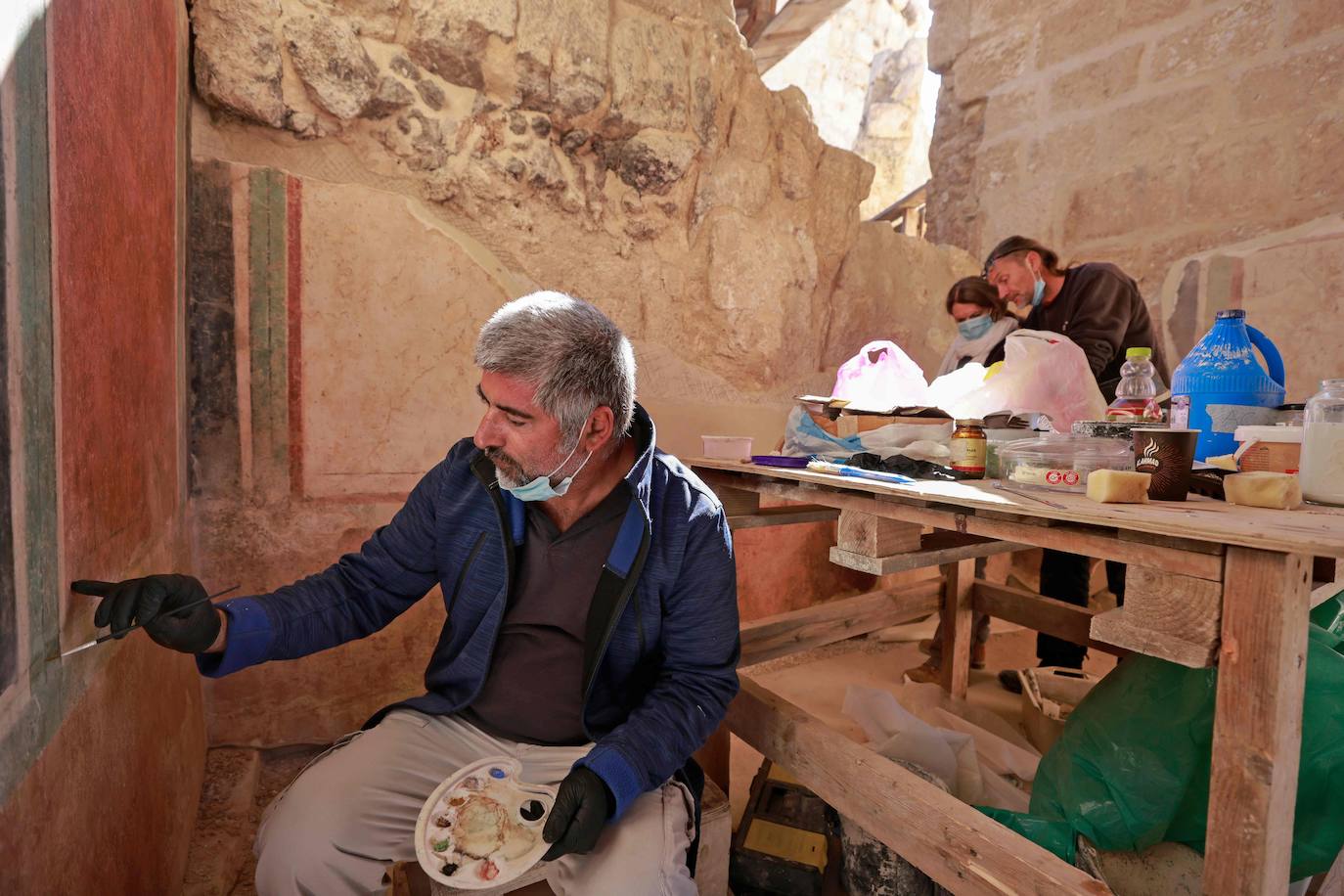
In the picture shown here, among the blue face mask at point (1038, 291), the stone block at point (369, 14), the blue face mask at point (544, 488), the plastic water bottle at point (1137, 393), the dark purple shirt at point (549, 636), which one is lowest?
the dark purple shirt at point (549, 636)

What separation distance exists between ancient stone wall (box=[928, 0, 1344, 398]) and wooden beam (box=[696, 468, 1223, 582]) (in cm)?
305

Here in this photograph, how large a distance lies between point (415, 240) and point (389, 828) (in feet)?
6.13

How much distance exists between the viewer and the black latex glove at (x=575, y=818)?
128 centimetres

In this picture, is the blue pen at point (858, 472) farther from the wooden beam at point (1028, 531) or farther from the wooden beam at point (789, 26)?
the wooden beam at point (789, 26)

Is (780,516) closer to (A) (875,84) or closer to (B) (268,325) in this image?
(B) (268,325)

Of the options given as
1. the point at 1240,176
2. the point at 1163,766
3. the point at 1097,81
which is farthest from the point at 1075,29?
the point at 1163,766

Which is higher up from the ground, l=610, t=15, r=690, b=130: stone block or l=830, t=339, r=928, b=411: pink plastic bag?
l=610, t=15, r=690, b=130: stone block

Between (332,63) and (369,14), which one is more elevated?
(369,14)

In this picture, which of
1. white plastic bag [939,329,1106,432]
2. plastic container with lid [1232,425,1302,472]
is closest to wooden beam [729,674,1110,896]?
plastic container with lid [1232,425,1302,472]

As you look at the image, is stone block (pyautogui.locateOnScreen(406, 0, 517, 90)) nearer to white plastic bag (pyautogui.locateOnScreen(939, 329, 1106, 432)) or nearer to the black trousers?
white plastic bag (pyautogui.locateOnScreen(939, 329, 1106, 432))

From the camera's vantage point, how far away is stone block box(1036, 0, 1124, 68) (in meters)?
4.11

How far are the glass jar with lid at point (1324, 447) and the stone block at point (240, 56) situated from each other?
2863mm

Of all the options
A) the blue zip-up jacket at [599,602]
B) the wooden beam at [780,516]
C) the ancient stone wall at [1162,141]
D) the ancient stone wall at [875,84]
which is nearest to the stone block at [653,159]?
the wooden beam at [780,516]

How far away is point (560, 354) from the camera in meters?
1.53
